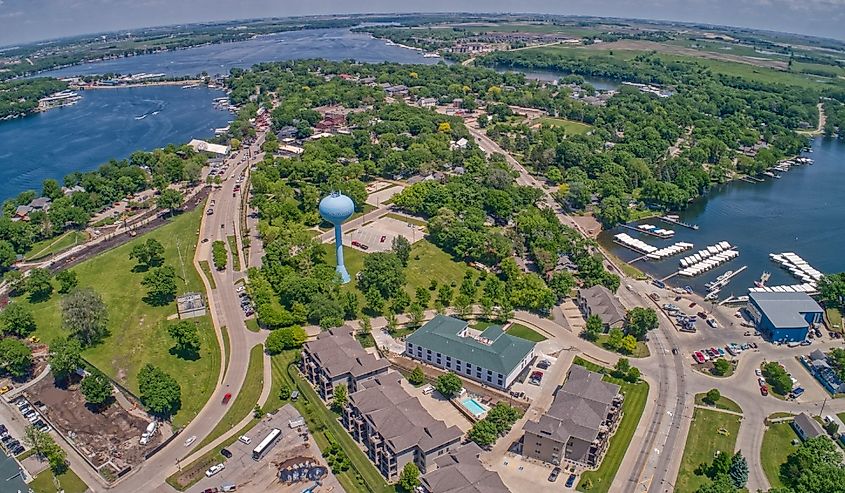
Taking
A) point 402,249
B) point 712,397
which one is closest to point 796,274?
point 712,397

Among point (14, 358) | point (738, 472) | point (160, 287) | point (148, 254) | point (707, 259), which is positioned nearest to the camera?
point (738, 472)

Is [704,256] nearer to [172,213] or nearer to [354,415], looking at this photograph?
Answer: [354,415]

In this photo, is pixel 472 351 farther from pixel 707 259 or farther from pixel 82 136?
pixel 82 136

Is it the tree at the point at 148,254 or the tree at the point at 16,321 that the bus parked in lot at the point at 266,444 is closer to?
the tree at the point at 16,321

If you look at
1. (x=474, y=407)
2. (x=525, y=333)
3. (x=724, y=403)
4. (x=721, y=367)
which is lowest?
(x=724, y=403)

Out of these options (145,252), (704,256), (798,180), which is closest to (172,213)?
(145,252)

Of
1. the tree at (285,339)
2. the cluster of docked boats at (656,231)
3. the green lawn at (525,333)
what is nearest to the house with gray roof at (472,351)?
the green lawn at (525,333)

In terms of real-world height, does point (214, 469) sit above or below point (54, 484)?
above

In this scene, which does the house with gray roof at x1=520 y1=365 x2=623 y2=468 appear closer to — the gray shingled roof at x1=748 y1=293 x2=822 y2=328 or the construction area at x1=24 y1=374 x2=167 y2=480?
the gray shingled roof at x1=748 y1=293 x2=822 y2=328
